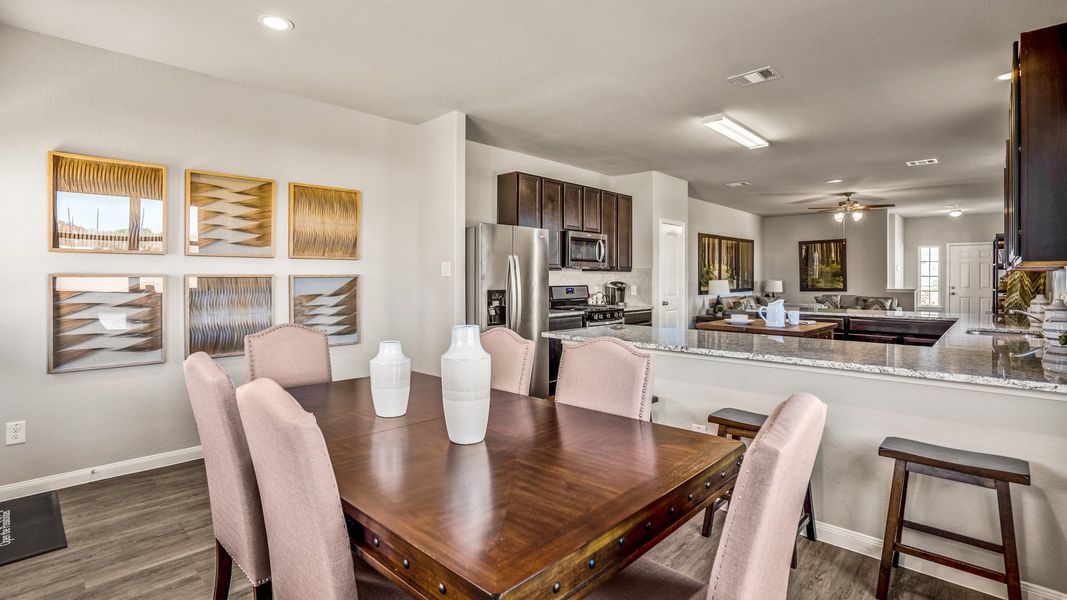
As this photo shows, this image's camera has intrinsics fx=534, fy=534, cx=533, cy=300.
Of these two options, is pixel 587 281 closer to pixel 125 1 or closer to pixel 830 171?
pixel 830 171

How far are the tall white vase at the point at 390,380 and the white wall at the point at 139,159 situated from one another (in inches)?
88.2

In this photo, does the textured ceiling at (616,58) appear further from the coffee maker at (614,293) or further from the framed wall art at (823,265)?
the framed wall art at (823,265)

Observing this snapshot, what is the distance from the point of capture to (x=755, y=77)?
3.44 metres

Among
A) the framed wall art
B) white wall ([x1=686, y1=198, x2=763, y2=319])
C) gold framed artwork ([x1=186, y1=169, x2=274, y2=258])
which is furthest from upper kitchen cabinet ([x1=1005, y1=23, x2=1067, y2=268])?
the framed wall art

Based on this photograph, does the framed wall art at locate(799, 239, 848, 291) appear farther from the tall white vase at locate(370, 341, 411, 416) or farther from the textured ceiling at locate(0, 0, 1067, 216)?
the tall white vase at locate(370, 341, 411, 416)

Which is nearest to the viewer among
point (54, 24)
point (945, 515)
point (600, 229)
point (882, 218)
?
point (945, 515)

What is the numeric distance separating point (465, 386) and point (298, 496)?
558mm

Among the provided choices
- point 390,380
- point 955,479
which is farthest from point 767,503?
point 955,479

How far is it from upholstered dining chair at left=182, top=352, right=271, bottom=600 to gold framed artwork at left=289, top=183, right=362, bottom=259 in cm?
241

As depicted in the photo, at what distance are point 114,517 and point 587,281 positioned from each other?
4718 millimetres

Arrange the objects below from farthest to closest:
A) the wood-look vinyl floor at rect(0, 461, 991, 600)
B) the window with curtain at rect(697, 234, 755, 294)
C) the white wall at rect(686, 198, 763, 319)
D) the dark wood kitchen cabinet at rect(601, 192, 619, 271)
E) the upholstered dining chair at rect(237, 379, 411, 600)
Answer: the window with curtain at rect(697, 234, 755, 294)
the white wall at rect(686, 198, 763, 319)
the dark wood kitchen cabinet at rect(601, 192, 619, 271)
the wood-look vinyl floor at rect(0, 461, 991, 600)
the upholstered dining chair at rect(237, 379, 411, 600)

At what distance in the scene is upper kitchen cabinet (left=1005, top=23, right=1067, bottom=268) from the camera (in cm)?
194

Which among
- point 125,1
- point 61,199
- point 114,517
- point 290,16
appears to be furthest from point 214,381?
point 61,199

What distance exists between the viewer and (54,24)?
2768 mm
